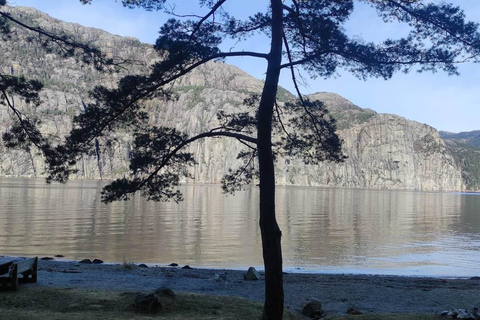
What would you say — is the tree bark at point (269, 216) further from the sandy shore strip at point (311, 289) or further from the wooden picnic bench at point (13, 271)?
the wooden picnic bench at point (13, 271)

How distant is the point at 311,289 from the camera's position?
41.7 feet

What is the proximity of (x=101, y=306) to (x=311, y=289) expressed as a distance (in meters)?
6.58

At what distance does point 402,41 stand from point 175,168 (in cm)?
551

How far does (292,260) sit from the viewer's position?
77.6 ft

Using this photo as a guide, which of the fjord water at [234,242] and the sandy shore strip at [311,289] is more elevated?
the sandy shore strip at [311,289]

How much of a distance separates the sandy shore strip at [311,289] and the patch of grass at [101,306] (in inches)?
56.8

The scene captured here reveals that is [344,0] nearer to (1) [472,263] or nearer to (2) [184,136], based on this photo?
(2) [184,136]

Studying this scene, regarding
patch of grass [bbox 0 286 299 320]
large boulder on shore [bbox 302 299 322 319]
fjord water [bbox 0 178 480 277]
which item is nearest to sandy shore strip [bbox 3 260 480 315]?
large boulder on shore [bbox 302 299 322 319]

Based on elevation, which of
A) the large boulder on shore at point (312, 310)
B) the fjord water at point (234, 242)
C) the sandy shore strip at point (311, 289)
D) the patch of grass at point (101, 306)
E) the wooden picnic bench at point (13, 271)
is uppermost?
the wooden picnic bench at point (13, 271)

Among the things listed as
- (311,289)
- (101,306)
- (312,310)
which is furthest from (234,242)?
(101,306)

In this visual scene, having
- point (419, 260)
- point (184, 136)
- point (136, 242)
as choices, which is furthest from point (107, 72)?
point (419, 260)

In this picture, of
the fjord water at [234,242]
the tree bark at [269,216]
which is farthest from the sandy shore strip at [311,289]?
the fjord water at [234,242]

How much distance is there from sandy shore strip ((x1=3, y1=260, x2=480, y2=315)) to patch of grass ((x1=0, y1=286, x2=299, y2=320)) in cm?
144

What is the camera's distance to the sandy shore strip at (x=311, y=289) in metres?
10.8
